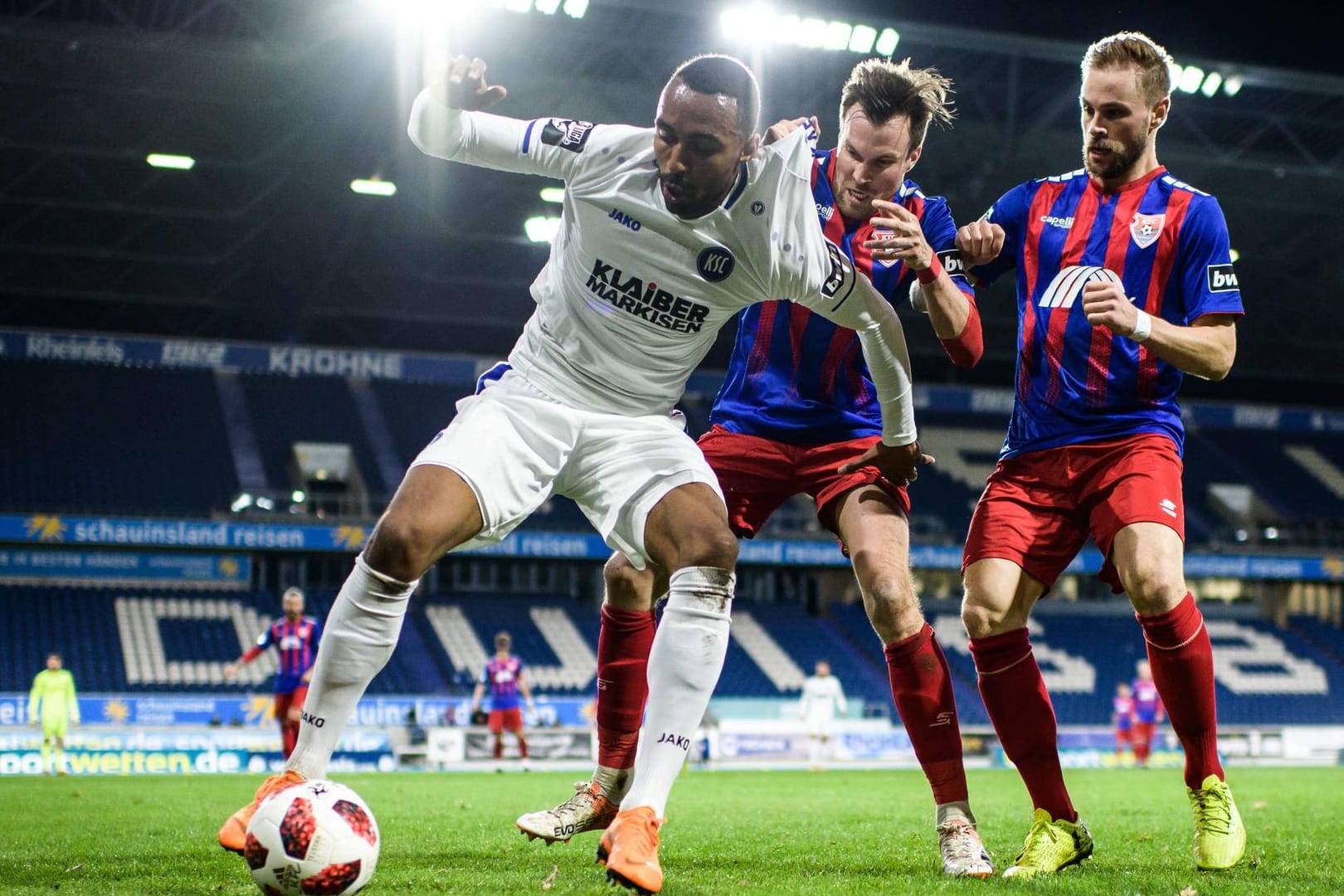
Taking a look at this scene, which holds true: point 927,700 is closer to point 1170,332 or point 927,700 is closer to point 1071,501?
point 1071,501

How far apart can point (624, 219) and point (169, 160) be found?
20400 millimetres

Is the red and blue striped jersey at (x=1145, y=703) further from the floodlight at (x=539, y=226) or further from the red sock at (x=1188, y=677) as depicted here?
the red sock at (x=1188, y=677)

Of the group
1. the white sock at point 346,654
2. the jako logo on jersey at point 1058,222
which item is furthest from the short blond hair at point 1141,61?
the white sock at point 346,654

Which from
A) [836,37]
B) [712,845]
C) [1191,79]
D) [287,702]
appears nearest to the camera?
[712,845]

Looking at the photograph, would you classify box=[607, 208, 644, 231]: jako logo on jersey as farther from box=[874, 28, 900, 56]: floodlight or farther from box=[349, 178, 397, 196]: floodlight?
box=[349, 178, 397, 196]: floodlight

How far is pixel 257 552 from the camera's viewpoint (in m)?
27.7

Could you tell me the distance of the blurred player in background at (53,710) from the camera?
17.1 meters

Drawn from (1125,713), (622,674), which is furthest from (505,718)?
(622,674)

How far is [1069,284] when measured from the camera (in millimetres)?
4672

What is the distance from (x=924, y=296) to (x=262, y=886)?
267 centimetres

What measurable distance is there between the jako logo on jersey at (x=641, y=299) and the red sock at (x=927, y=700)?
1.37 meters

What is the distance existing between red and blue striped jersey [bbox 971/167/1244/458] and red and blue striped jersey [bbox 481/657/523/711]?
13.5 meters

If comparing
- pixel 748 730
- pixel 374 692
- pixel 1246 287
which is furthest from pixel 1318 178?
pixel 374 692

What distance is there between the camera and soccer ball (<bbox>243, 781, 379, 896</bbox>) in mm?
3330
